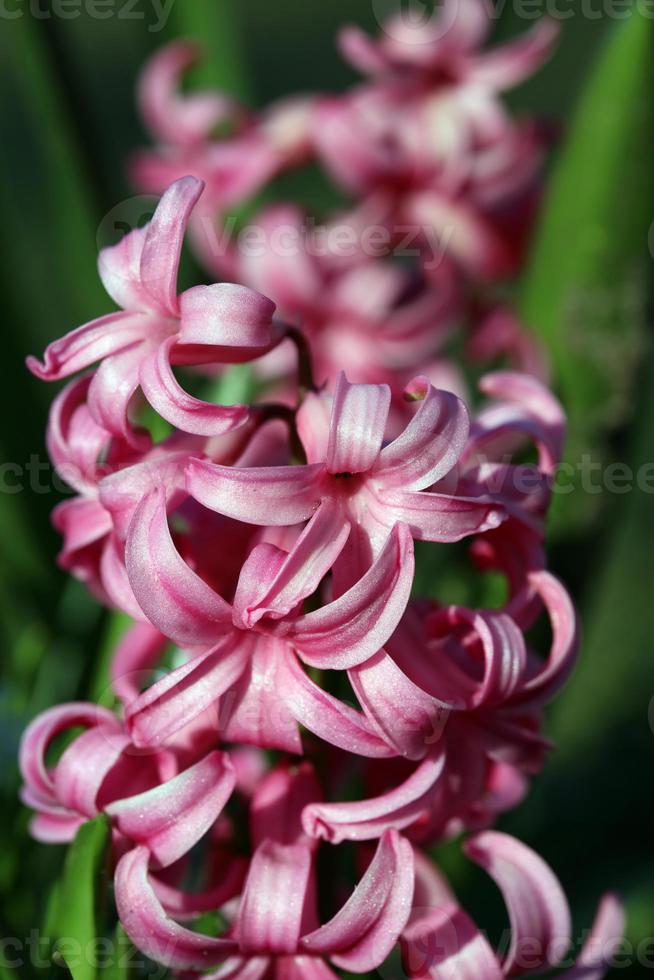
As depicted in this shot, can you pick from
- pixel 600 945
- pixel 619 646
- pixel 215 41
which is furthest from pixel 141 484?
pixel 619 646

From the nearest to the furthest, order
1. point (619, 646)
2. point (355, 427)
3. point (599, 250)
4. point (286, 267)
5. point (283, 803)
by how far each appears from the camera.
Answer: point (355, 427) → point (283, 803) → point (599, 250) → point (286, 267) → point (619, 646)

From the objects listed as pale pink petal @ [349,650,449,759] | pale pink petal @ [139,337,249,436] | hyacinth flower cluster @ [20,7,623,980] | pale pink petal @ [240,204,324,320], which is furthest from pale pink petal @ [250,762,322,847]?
pale pink petal @ [240,204,324,320]

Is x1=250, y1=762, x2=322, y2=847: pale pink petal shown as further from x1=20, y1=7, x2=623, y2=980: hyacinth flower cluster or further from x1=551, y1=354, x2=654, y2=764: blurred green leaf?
x1=551, y1=354, x2=654, y2=764: blurred green leaf

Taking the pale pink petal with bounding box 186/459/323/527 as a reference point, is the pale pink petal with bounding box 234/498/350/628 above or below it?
below

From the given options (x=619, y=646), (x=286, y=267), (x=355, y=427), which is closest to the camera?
(x=355, y=427)

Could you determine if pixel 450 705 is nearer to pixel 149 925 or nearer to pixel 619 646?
pixel 149 925

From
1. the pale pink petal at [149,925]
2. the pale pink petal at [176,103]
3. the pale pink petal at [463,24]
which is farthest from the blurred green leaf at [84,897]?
the pale pink petal at [463,24]
